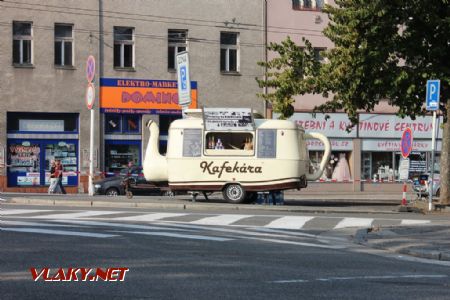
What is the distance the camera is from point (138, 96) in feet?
121

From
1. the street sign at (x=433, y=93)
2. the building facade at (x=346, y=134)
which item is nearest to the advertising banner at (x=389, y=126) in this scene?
the building facade at (x=346, y=134)

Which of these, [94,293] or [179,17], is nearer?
[94,293]

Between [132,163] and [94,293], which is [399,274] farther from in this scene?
[132,163]

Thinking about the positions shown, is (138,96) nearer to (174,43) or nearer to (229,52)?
(174,43)

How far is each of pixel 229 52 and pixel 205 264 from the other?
96.6 ft

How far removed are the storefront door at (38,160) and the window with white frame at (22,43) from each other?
11.9 ft

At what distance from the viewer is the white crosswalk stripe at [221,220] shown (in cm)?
1720

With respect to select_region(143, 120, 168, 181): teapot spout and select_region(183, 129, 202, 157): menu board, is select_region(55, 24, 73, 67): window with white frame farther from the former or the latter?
select_region(183, 129, 202, 157): menu board

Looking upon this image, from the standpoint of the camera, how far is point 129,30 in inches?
1463

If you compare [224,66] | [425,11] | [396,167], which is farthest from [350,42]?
[396,167]

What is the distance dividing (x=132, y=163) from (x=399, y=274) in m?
27.3

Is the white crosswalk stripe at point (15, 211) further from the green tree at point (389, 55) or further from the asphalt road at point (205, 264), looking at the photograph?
the green tree at point (389, 55)

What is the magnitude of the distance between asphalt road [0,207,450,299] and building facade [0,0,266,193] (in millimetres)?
20856

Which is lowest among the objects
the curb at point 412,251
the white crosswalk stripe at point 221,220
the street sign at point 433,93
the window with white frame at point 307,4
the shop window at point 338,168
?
the curb at point 412,251
